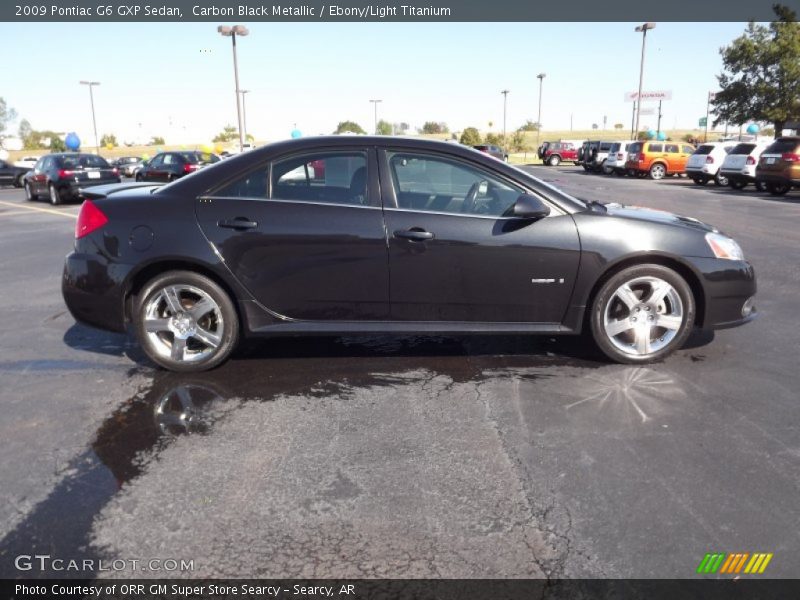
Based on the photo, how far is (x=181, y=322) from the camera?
4.45 meters

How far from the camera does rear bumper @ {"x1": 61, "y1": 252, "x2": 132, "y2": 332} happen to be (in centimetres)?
440

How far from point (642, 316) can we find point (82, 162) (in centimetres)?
1894

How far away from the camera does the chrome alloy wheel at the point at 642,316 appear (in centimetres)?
449

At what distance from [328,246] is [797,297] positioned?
501 centimetres

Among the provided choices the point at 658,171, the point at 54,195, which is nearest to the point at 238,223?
the point at 54,195

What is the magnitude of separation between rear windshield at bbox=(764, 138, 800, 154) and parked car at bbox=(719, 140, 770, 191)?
2003 millimetres

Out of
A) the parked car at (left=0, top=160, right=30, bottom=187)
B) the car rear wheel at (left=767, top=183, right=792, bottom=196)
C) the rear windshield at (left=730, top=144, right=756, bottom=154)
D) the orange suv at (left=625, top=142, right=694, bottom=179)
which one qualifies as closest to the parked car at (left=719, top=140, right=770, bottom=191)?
the rear windshield at (left=730, top=144, right=756, bottom=154)

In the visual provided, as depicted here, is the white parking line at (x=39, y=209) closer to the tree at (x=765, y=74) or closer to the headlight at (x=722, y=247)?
the headlight at (x=722, y=247)

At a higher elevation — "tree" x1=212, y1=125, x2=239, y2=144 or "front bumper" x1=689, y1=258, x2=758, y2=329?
"tree" x1=212, y1=125, x2=239, y2=144

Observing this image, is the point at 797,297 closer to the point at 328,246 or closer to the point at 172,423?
the point at 328,246

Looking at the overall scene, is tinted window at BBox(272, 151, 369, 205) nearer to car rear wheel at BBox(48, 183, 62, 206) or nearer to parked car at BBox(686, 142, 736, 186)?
car rear wheel at BBox(48, 183, 62, 206)

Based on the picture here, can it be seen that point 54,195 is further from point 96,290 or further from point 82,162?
point 96,290

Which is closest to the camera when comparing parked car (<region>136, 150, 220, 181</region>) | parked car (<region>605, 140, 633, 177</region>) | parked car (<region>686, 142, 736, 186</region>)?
parked car (<region>136, 150, 220, 181</region>)

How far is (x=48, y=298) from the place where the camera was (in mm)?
6805
